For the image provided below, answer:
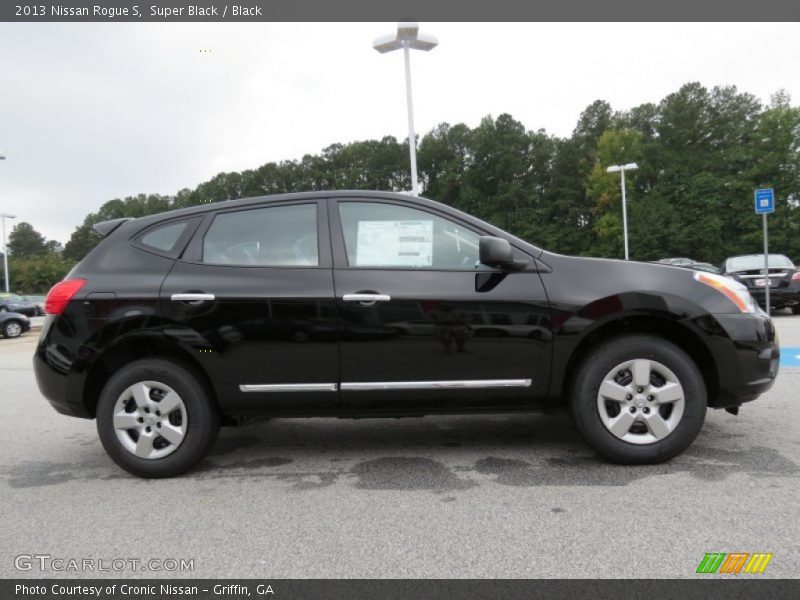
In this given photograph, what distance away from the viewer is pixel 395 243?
351 centimetres

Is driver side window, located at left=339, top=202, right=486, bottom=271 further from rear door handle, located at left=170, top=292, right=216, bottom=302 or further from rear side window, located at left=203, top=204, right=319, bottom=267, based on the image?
rear door handle, located at left=170, top=292, right=216, bottom=302

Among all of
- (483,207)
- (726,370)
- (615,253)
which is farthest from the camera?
(483,207)

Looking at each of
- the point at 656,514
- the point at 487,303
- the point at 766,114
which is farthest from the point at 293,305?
the point at 766,114

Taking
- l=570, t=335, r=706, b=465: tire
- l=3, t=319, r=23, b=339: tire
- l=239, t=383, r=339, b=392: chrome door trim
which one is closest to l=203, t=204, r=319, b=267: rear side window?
l=239, t=383, r=339, b=392: chrome door trim

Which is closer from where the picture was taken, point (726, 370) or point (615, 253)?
point (726, 370)

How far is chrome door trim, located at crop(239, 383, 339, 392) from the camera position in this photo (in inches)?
132

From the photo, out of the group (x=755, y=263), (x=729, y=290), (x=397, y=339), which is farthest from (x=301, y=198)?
(x=755, y=263)

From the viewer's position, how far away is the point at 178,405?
11.1ft

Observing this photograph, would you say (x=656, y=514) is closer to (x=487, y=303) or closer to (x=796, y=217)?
(x=487, y=303)

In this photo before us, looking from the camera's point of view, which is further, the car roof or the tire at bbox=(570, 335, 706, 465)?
the car roof

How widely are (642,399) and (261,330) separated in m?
2.31

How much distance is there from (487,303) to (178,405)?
198cm

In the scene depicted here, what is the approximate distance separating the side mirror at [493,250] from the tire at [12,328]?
19803 millimetres

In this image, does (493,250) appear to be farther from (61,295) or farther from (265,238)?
(61,295)
